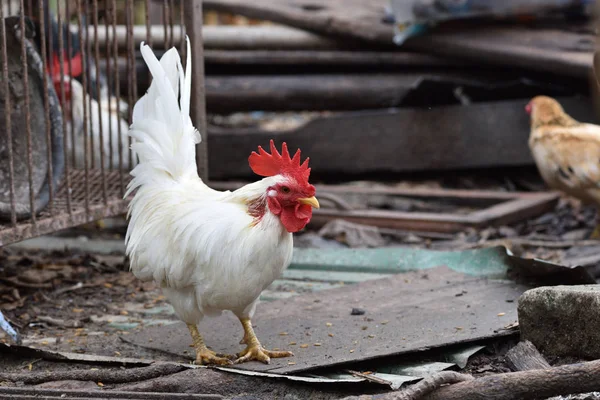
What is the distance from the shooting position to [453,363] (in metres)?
3.69

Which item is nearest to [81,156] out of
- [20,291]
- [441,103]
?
[20,291]

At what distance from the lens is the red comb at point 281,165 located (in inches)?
144

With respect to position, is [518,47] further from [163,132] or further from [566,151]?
[163,132]

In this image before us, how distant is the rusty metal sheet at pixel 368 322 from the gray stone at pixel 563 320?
26cm

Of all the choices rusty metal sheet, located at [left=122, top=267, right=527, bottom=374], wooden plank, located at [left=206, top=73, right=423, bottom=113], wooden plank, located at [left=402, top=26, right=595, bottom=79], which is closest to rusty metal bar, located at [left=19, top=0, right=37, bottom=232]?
rusty metal sheet, located at [left=122, top=267, right=527, bottom=374]

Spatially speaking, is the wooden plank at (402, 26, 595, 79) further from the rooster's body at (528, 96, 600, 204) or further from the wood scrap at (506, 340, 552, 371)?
the wood scrap at (506, 340, 552, 371)

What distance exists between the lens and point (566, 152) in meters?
6.74

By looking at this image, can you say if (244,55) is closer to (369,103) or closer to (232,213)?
(369,103)

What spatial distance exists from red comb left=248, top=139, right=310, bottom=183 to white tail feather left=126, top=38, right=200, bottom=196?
49cm

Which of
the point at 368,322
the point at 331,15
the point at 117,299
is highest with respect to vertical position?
the point at 331,15

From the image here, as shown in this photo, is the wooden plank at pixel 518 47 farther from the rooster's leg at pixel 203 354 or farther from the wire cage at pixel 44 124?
the rooster's leg at pixel 203 354

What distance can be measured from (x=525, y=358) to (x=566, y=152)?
3.55 meters

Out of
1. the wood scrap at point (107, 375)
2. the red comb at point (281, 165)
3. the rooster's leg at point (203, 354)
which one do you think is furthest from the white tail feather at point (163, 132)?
the wood scrap at point (107, 375)

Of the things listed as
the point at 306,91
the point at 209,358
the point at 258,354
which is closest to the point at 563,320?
the point at 258,354
